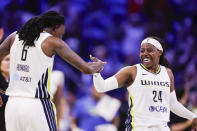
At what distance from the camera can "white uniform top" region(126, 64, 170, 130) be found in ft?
17.3

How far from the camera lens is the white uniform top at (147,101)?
5.28 metres

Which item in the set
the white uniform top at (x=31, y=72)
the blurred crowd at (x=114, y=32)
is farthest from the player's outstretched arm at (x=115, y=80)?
the blurred crowd at (x=114, y=32)

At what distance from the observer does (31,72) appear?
4.64 m

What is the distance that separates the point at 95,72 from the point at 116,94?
17.9ft

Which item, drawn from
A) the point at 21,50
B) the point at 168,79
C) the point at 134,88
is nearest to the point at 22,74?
the point at 21,50

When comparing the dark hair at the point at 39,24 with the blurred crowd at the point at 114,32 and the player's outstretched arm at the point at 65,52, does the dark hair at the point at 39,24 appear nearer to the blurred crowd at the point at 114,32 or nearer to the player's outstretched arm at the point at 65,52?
the player's outstretched arm at the point at 65,52

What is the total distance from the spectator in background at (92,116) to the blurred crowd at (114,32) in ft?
0.12

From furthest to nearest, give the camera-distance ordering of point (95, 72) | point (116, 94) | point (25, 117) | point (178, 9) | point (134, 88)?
point (178, 9)
point (116, 94)
point (134, 88)
point (95, 72)
point (25, 117)

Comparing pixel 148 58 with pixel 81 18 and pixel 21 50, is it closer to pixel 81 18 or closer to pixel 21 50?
pixel 21 50

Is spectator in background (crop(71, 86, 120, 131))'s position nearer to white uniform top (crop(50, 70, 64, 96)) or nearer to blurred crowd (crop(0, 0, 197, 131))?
blurred crowd (crop(0, 0, 197, 131))

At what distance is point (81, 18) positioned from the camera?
10.8m

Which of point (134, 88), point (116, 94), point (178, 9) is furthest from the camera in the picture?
point (178, 9)

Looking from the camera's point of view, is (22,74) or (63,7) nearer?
(22,74)

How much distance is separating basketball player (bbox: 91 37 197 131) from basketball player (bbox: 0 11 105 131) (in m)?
0.66
